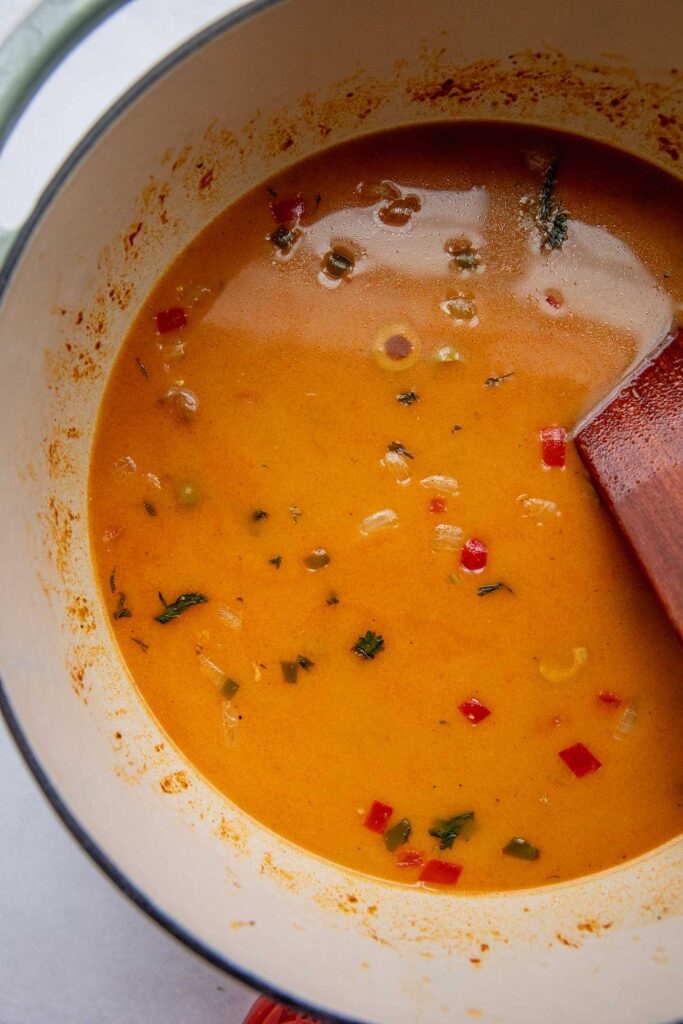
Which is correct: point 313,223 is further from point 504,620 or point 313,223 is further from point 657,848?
point 657,848

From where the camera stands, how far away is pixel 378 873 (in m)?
1.98

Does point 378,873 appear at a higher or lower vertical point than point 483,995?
higher

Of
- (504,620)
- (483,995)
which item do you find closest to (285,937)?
(483,995)

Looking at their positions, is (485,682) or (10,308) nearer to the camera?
(10,308)

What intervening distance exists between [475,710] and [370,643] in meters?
0.27

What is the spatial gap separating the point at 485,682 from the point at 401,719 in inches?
7.7

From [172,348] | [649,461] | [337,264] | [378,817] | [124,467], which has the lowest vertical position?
[378,817]

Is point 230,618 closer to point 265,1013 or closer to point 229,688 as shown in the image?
point 229,688

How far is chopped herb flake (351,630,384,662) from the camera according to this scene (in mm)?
1903

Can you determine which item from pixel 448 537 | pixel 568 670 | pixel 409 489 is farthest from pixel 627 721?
pixel 409 489

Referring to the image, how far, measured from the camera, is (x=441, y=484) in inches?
74.8

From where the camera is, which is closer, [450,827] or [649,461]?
[649,461]

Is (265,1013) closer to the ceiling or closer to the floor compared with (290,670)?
closer to the floor

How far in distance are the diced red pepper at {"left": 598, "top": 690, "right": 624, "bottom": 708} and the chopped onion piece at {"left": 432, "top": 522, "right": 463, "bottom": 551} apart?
0.44 meters
